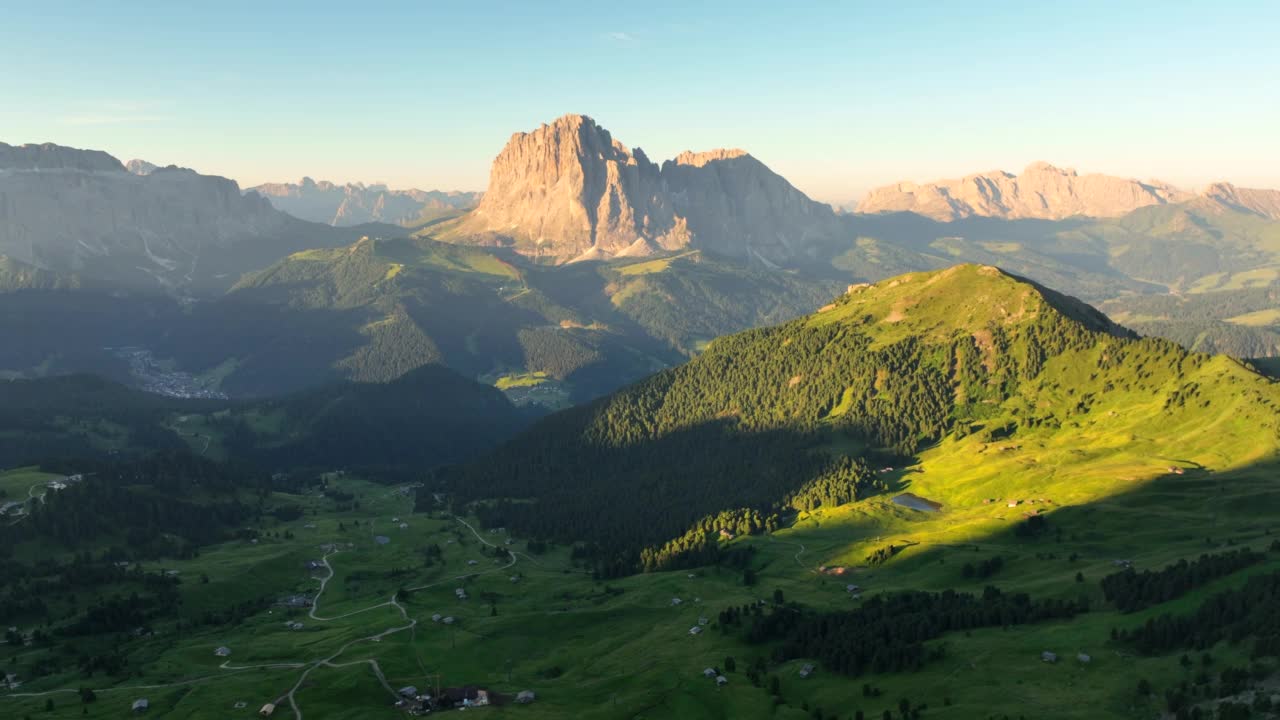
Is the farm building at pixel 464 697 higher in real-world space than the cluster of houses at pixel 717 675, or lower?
lower

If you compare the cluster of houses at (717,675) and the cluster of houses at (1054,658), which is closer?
the cluster of houses at (1054,658)

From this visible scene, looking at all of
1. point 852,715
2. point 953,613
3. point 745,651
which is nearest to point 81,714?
point 745,651

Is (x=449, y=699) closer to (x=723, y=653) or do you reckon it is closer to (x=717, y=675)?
(x=717, y=675)

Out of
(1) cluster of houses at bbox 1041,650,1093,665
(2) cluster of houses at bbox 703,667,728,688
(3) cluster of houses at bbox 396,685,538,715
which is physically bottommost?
(3) cluster of houses at bbox 396,685,538,715

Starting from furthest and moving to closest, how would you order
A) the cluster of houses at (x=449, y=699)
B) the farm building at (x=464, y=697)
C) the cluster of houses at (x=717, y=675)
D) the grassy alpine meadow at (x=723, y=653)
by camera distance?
1. the farm building at (x=464, y=697)
2. the cluster of houses at (x=449, y=699)
3. the cluster of houses at (x=717, y=675)
4. the grassy alpine meadow at (x=723, y=653)

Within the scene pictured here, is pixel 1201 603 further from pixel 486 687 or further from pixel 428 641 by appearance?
pixel 428 641

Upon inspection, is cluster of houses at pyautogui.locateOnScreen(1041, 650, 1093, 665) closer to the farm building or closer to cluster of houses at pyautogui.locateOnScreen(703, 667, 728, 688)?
cluster of houses at pyautogui.locateOnScreen(703, 667, 728, 688)

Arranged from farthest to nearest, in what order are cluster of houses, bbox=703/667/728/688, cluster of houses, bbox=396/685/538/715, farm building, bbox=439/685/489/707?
farm building, bbox=439/685/489/707 → cluster of houses, bbox=396/685/538/715 → cluster of houses, bbox=703/667/728/688

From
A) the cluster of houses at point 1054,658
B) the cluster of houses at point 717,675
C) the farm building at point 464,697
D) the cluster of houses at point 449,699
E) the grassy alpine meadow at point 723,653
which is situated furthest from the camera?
the farm building at point 464,697

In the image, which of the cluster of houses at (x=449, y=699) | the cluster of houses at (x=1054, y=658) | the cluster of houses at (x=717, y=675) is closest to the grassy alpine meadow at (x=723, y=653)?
the cluster of houses at (x=1054, y=658)

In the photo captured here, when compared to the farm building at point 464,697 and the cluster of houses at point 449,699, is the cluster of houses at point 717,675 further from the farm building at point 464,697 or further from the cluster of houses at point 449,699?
the farm building at point 464,697

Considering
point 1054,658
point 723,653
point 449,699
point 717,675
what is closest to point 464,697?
point 449,699

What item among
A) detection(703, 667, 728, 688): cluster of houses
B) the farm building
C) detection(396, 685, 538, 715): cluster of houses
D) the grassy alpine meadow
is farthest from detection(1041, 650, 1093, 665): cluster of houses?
the farm building
